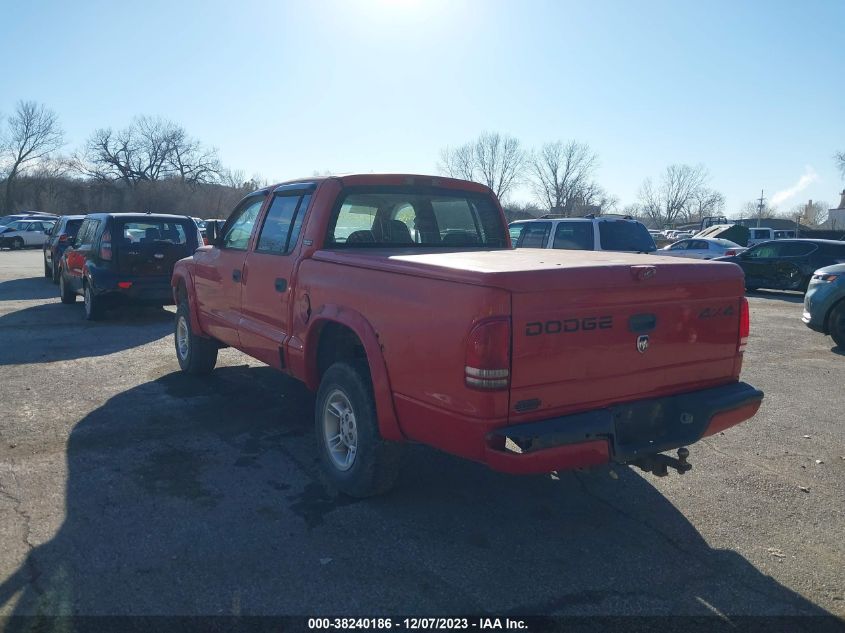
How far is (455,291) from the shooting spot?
126 inches

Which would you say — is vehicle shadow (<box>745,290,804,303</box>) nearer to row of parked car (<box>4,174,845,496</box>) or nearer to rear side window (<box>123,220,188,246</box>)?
row of parked car (<box>4,174,845,496</box>)

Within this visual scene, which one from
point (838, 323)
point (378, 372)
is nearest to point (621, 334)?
point (378, 372)

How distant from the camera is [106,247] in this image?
33.8 feet

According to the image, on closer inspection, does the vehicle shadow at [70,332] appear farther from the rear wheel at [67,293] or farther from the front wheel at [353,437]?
the front wheel at [353,437]

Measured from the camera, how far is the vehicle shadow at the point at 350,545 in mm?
3062

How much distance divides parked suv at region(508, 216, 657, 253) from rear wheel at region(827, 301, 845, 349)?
3369 millimetres

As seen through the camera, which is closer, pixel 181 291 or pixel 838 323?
pixel 181 291

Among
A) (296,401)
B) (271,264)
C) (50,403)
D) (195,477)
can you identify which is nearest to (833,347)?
(296,401)

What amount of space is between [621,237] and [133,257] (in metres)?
8.31

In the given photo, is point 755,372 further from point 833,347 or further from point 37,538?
point 37,538

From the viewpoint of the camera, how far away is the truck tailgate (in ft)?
10.4

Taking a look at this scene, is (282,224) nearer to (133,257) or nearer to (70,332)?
(133,257)

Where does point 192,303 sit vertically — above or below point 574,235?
below

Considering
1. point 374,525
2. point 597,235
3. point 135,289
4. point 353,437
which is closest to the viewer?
point 374,525
